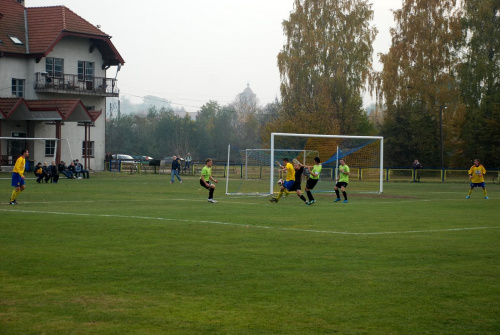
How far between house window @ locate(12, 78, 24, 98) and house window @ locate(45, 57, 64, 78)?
7.65 feet

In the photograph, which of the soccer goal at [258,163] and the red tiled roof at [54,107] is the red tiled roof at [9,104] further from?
the soccer goal at [258,163]

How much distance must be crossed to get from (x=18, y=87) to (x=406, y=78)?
33776 mm

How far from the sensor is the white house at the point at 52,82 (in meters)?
50.8

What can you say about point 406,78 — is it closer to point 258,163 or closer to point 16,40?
point 258,163

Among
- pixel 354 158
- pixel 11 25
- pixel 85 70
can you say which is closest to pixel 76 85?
pixel 85 70

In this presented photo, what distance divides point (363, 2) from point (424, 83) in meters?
9.84

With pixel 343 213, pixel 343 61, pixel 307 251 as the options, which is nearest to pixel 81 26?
pixel 343 61

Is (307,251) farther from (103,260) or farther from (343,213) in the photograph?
(343,213)

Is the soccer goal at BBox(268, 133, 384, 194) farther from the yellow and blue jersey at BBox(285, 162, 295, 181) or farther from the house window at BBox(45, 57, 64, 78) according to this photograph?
the house window at BBox(45, 57, 64, 78)

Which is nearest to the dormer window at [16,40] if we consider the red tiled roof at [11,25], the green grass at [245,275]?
the red tiled roof at [11,25]

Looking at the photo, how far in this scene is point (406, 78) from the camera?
202 ft

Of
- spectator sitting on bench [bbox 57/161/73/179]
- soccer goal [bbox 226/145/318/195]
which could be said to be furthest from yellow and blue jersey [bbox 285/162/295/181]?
spectator sitting on bench [bbox 57/161/73/179]

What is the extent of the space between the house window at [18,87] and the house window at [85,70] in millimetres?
4899

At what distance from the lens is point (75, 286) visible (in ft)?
28.6
